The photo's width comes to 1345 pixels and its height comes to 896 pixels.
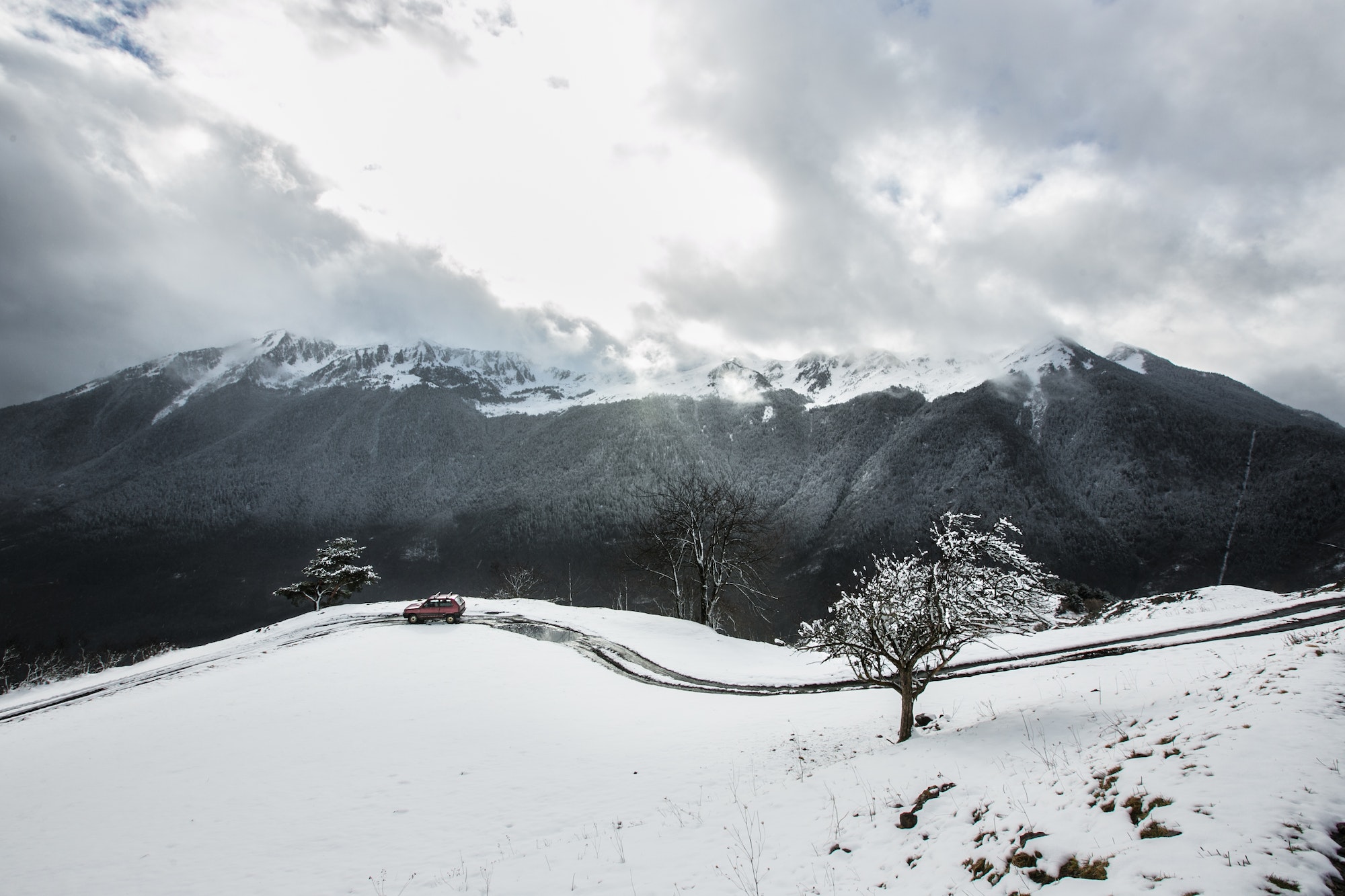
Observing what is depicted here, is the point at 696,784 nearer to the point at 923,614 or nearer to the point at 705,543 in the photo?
the point at 923,614

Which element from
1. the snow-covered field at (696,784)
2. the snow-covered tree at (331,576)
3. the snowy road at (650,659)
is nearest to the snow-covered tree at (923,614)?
the snowy road at (650,659)

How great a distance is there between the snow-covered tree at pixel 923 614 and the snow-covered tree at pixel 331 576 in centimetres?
4294

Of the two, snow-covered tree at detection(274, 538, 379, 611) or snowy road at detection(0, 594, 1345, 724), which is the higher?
snow-covered tree at detection(274, 538, 379, 611)

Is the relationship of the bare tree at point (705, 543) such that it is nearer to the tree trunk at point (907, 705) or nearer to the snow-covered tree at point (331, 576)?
the tree trunk at point (907, 705)

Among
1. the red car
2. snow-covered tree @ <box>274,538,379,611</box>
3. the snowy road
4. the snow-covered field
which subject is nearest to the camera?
the snow-covered field

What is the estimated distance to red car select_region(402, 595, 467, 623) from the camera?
3375 cm

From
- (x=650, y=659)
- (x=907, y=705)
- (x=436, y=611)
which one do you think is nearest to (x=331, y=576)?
(x=436, y=611)

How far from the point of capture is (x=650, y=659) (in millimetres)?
25734

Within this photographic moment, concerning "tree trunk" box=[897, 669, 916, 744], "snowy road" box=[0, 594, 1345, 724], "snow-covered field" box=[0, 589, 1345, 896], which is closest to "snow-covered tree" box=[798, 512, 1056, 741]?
"tree trunk" box=[897, 669, 916, 744]

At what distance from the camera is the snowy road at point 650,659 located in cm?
1636

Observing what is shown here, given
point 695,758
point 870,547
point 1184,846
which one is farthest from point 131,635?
point 870,547

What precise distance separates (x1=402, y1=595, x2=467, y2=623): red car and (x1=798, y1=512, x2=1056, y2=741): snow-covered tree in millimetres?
26902

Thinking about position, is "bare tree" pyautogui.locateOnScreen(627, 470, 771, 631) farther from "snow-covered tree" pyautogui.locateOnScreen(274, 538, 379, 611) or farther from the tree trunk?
"snow-covered tree" pyautogui.locateOnScreen(274, 538, 379, 611)

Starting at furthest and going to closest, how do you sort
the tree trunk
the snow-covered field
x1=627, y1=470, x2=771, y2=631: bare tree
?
1. x1=627, y1=470, x2=771, y2=631: bare tree
2. the tree trunk
3. the snow-covered field
